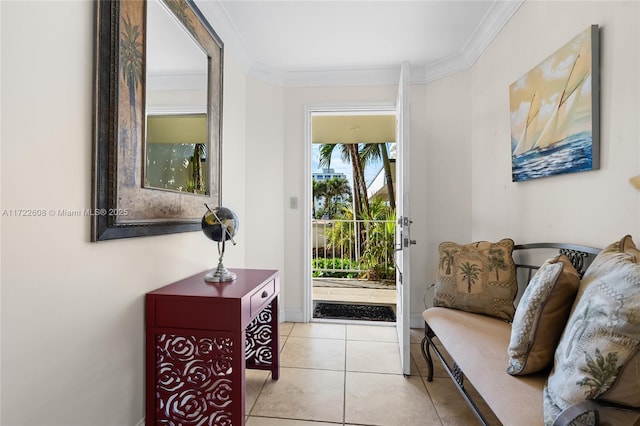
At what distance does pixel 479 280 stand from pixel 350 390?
1.04m

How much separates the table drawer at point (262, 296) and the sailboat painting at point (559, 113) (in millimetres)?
1679

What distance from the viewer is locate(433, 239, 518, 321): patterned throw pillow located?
1805mm

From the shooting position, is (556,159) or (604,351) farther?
(556,159)

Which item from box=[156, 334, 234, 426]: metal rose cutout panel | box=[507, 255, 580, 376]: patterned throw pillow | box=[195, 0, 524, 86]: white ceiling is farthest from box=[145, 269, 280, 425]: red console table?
box=[195, 0, 524, 86]: white ceiling

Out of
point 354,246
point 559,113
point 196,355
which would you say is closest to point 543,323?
point 559,113

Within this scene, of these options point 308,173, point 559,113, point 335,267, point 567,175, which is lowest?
point 335,267

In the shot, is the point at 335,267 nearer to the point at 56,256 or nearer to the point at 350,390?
the point at 350,390

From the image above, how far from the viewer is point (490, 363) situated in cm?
124

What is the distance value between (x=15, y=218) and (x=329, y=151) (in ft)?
19.5

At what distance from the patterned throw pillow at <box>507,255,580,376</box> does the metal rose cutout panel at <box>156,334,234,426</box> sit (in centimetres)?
116

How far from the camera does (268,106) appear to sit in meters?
2.99

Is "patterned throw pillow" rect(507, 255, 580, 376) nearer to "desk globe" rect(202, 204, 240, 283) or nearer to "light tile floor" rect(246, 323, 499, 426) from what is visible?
"light tile floor" rect(246, 323, 499, 426)

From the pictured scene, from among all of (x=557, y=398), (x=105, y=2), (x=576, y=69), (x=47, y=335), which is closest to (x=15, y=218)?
(x=47, y=335)

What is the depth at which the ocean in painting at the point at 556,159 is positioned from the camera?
1.40m
